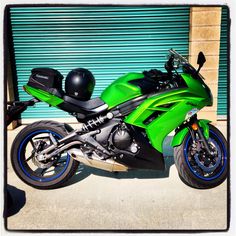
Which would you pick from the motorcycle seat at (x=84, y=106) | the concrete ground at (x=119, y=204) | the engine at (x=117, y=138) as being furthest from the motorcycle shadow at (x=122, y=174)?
the motorcycle seat at (x=84, y=106)

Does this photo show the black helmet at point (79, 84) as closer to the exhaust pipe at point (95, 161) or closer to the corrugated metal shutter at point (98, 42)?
the exhaust pipe at point (95, 161)

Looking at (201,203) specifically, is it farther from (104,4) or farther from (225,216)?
(104,4)

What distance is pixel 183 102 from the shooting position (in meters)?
2.90

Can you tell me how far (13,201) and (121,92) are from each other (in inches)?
56.3

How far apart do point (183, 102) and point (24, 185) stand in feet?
5.91

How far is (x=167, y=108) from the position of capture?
9.53ft

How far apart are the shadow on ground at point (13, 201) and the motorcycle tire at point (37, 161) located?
0.13 m

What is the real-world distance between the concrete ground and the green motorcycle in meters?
0.17

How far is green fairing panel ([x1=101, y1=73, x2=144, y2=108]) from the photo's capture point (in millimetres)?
2869

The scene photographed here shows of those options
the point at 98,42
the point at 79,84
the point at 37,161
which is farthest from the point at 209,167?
the point at 98,42

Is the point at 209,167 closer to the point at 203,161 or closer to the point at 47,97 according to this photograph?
the point at 203,161

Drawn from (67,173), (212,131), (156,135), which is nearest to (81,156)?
(67,173)

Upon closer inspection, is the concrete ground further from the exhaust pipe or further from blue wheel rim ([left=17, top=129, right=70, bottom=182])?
the exhaust pipe

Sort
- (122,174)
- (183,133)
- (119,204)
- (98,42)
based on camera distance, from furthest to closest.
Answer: (98,42)
(122,174)
(183,133)
(119,204)
